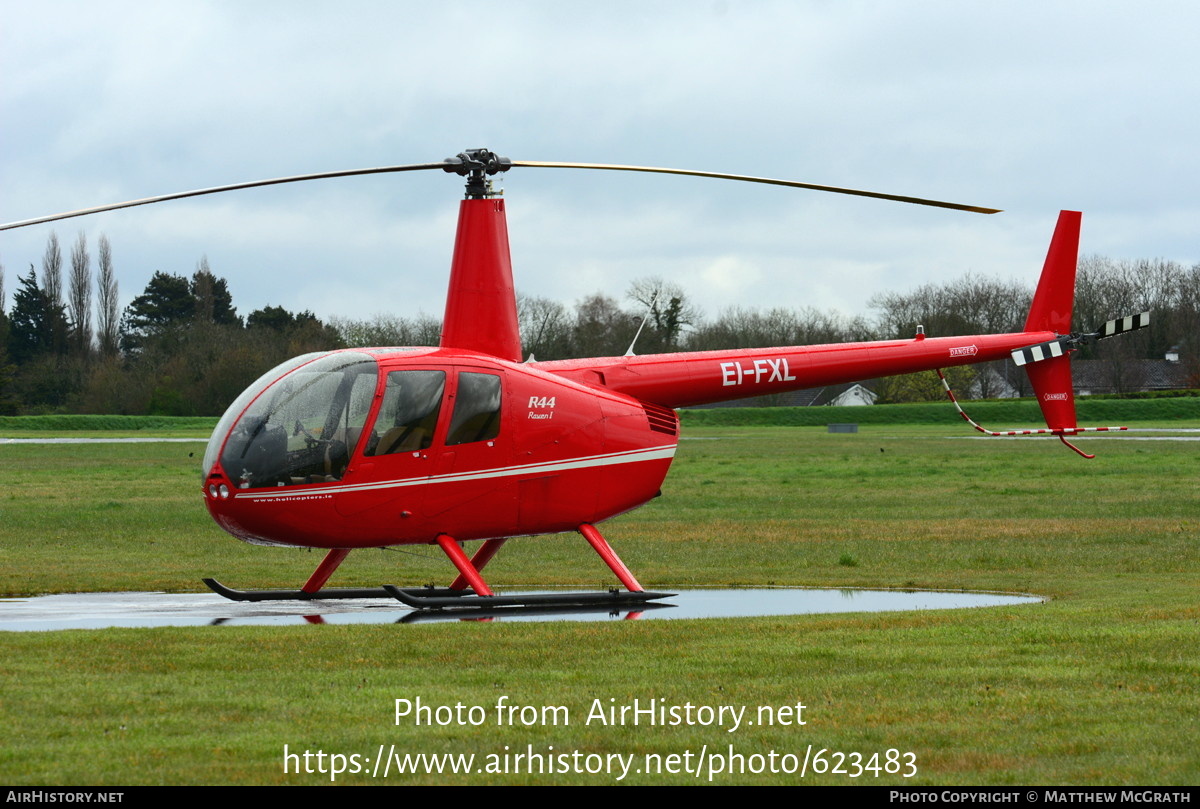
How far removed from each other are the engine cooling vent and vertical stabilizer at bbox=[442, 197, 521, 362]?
5.32 ft

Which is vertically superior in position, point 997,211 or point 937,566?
point 997,211

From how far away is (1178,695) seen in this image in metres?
8.88

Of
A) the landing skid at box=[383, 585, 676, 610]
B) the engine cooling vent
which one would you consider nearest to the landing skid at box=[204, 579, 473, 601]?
the landing skid at box=[383, 585, 676, 610]

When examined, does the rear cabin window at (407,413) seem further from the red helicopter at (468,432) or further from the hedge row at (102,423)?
the hedge row at (102,423)

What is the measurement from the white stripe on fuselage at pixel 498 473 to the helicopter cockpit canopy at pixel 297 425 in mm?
87

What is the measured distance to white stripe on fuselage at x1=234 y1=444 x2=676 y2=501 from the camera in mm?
12844

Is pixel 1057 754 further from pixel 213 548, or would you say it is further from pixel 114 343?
pixel 114 343

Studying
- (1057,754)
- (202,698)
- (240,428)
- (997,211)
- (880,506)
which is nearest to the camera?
(1057,754)

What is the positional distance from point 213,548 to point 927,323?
279 ft

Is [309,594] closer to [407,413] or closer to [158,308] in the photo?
[407,413]

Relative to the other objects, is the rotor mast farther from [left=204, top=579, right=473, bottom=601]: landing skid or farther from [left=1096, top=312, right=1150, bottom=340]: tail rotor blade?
[left=1096, top=312, right=1150, bottom=340]: tail rotor blade

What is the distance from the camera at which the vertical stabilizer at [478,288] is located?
14.5 metres

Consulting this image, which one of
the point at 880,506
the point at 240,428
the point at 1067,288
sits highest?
the point at 1067,288

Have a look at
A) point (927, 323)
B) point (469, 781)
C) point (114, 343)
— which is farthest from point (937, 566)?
point (114, 343)
